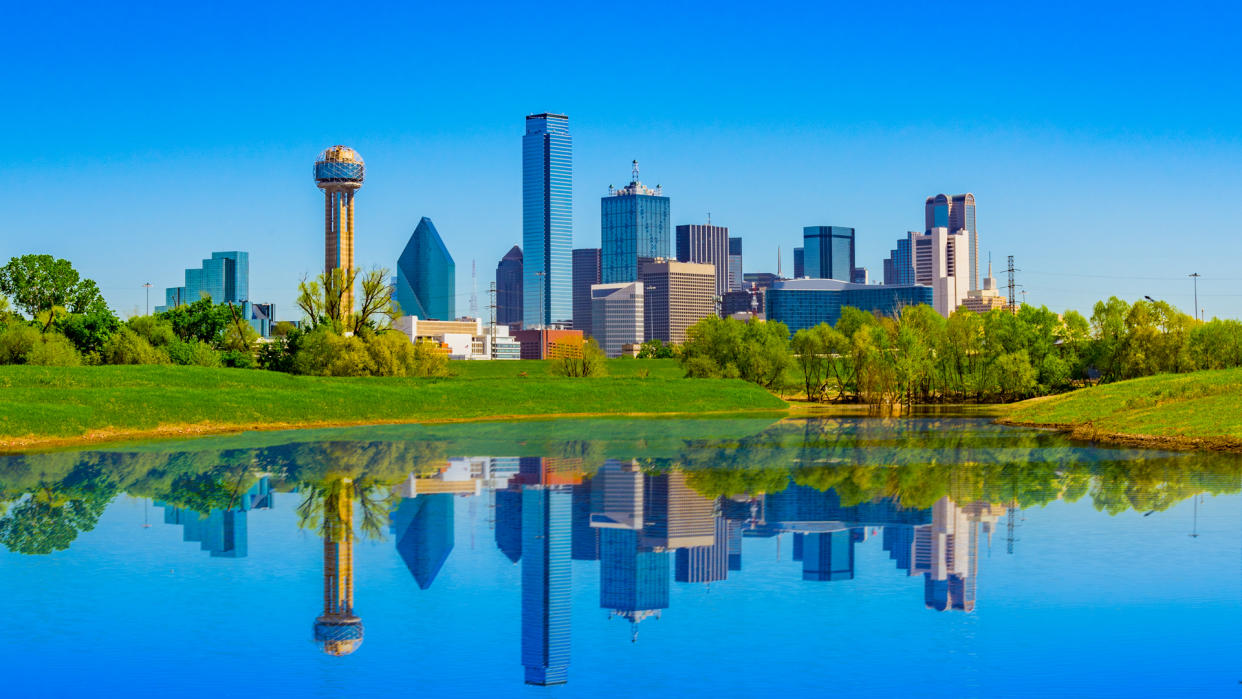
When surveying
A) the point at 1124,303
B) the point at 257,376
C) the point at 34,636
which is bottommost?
the point at 34,636

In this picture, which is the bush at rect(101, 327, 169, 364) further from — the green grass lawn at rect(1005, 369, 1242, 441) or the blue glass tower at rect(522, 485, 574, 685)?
the green grass lawn at rect(1005, 369, 1242, 441)

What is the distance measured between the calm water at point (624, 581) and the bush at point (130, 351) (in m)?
47.4

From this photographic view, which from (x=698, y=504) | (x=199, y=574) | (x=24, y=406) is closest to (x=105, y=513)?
(x=199, y=574)

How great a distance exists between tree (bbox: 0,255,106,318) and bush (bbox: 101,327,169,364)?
34.7 feet

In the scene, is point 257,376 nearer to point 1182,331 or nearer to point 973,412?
point 973,412

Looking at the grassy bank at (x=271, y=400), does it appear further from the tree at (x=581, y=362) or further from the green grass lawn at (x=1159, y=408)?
the green grass lawn at (x=1159, y=408)

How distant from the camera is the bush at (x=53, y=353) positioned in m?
78.8

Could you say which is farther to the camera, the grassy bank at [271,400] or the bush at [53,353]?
the bush at [53,353]

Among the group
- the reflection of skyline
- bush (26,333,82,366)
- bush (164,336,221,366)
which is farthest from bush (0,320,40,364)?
the reflection of skyline

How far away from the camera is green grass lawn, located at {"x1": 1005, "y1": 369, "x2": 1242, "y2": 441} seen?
50.8 m

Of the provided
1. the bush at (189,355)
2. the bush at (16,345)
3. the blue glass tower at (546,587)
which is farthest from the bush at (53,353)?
the blue glass tower at (546,587)

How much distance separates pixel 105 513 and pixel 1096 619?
24154 mm

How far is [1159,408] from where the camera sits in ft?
198

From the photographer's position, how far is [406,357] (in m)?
89.5
